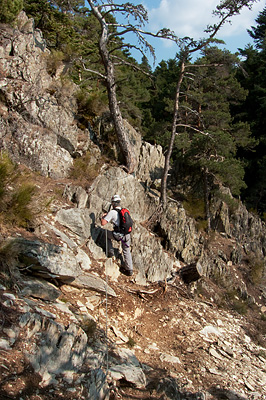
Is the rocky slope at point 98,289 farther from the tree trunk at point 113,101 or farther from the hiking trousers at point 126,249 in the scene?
the tree trunk at point 113,101

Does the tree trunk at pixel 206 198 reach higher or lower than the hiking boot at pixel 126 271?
higher

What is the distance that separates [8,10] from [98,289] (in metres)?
10.7

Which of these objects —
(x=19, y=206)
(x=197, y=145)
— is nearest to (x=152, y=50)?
(x=197, y=145)

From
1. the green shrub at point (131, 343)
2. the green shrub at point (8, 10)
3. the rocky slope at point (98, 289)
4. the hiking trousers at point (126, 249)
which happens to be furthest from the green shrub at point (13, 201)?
the green shrub at point (8, 10)

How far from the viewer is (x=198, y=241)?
1195 cm

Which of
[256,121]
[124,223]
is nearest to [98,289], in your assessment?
[124,223]

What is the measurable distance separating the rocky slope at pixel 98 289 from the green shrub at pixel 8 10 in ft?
1.46

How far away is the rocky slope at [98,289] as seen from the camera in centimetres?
462

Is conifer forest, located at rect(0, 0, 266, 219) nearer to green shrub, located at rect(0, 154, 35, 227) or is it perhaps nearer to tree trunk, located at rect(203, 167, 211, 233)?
tree trunk, located at rect(203, 167, 211, 233)

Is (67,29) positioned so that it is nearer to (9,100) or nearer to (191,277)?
(9,100)

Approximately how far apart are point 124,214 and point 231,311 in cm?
509

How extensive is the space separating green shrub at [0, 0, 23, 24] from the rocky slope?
0.45 metres

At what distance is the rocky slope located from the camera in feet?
15.1

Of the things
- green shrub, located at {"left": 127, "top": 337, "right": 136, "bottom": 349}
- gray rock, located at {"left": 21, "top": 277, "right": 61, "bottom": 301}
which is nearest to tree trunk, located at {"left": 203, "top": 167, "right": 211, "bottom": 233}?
green shrub, located at {"left": 127, "top": 337, "right": 136, "bottom": 349}
